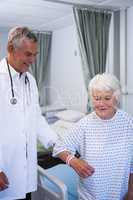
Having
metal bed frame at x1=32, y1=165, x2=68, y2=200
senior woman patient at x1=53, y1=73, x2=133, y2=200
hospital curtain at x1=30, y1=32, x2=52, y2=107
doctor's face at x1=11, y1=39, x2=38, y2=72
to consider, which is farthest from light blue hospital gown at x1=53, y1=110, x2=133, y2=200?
hospital curtain at x1=30, y1=32, x2=52, y2=107

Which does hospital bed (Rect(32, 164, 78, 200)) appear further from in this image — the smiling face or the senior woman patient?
the smiling face

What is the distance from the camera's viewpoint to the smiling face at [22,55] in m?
1.29

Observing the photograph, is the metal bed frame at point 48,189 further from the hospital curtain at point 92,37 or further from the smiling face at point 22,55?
the hospital curtain at point 92,37

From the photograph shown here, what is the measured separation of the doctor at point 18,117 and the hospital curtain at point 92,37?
1822mm

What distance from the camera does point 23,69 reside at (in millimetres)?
1343

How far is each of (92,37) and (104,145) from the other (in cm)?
202

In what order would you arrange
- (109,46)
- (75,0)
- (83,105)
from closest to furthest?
(75,0) < (109,46) < (83,105)

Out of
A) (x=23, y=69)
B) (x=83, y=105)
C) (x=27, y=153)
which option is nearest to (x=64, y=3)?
(x=83, y=105)

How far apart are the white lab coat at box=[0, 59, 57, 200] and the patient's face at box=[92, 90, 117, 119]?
31 centimetres

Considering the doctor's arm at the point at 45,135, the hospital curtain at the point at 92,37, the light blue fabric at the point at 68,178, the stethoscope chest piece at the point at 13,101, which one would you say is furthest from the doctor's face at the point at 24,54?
the hospital curtain at the point at 92,37

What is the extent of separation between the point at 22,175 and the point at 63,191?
22cm

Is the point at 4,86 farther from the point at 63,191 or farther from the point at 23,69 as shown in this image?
the point at 63,191

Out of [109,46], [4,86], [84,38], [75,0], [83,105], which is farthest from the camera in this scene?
[83,105]

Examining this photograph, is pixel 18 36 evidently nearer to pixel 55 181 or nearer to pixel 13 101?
pixel 13 101
